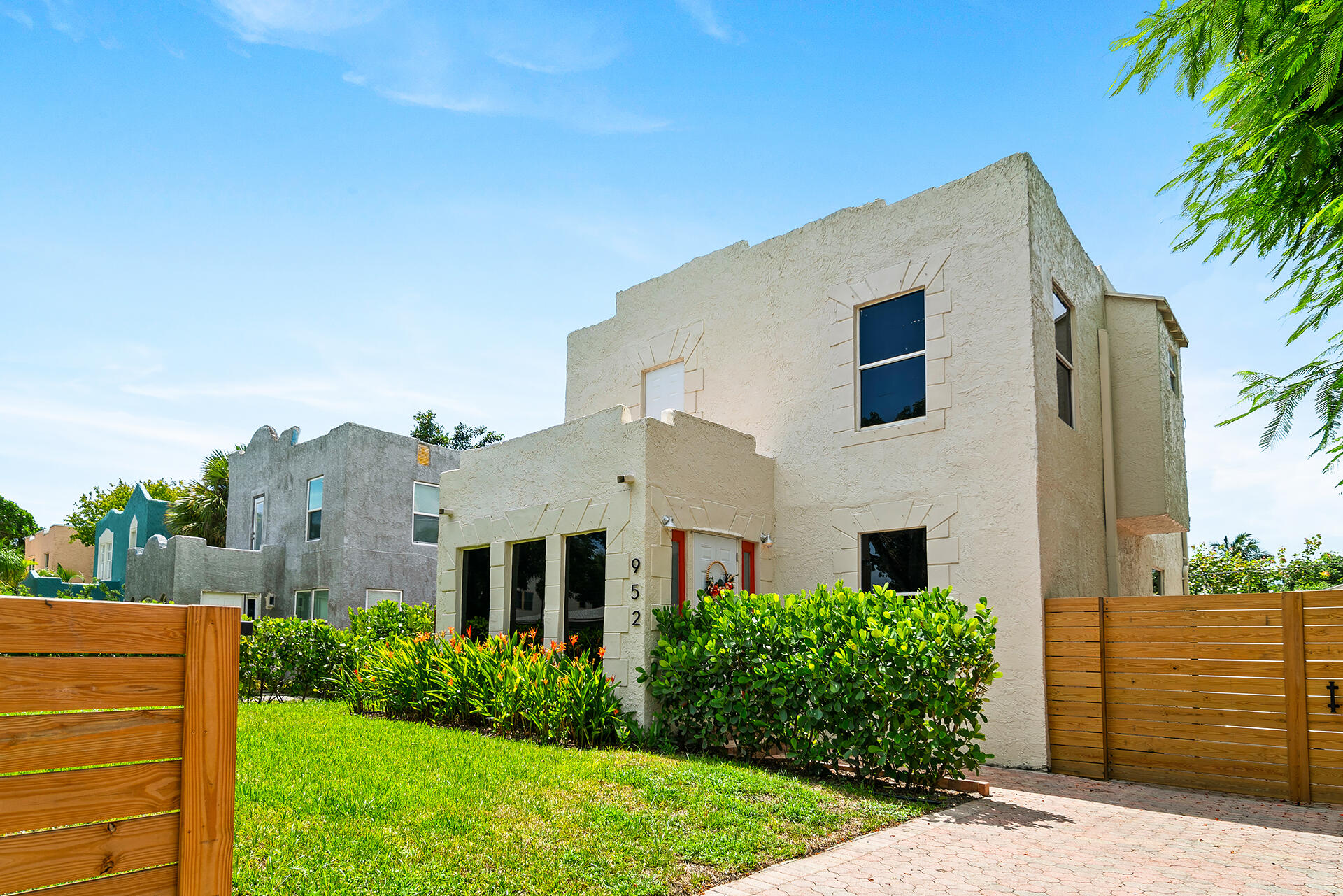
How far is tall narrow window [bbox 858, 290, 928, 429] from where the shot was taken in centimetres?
1084

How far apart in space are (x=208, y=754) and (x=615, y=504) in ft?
23.5

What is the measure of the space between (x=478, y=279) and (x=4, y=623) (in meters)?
10.7

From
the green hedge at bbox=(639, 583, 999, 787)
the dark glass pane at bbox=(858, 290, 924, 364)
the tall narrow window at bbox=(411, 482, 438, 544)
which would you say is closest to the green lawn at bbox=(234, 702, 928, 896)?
the green hedge at bbox=(639, 583, 999, 787)

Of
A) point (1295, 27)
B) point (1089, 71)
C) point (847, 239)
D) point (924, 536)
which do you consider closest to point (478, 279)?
point (847, 239)

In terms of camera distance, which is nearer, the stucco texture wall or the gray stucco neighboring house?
the stucco texture wall

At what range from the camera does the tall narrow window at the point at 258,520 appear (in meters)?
22.2

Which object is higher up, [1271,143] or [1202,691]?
[1271,143]

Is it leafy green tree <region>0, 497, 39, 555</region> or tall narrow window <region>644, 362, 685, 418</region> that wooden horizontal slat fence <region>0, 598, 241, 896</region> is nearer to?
tall narrow window <region>644, 362, 685, 418</region>

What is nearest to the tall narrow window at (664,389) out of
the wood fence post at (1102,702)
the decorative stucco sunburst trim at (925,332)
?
the decorative stucco sunburst trim at (925,332)

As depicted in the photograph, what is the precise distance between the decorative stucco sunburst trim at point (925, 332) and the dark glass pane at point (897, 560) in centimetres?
127

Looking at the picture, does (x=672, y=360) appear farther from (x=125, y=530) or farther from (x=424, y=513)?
(x=125, y=530)

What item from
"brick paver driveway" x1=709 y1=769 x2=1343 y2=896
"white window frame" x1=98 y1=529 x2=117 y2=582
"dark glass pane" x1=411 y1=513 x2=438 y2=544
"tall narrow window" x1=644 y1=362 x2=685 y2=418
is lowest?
→ "brick paver driveway" x1=709 y1=769 x2=1343 y2=896

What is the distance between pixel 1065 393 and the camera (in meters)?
11.1

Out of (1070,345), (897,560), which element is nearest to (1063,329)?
(1070,345)
